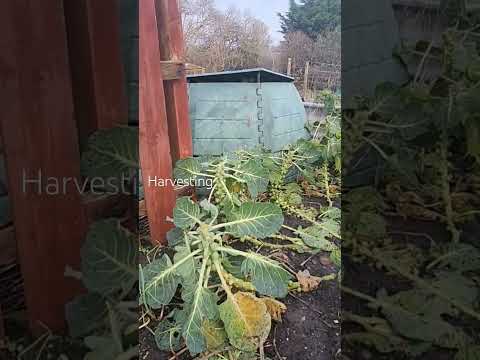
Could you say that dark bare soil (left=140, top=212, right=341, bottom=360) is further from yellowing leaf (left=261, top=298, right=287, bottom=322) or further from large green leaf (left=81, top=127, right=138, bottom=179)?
large green leaf (left=81, top=127, right=138, bottom=179)

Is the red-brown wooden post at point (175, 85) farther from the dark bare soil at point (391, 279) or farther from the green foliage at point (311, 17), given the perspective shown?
the dark bare soil at point (391, 279)

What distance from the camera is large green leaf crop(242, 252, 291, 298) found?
0.53 metres

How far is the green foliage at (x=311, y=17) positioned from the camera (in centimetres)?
49

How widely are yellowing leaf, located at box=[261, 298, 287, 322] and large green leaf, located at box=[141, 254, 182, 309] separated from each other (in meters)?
0.13

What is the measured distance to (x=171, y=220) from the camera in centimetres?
50

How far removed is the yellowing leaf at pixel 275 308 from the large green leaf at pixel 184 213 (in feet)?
0.48

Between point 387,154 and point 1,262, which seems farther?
point 387,154

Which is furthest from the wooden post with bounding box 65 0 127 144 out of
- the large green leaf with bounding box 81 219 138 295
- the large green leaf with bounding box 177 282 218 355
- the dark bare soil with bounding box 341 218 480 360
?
the dark bare soil with bounding box 341 218 480 360

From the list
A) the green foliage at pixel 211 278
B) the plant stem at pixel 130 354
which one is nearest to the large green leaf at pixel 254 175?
the green foliage at pixel 211 278

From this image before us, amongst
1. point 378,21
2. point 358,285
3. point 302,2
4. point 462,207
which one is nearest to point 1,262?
point 302,2

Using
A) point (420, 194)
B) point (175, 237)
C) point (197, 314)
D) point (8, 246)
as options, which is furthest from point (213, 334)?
point (420, 194)

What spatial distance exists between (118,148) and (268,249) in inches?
9.9

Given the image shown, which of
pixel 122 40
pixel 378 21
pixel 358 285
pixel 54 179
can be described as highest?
pixel 378 21

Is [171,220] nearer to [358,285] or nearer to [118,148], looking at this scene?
[118,148]
